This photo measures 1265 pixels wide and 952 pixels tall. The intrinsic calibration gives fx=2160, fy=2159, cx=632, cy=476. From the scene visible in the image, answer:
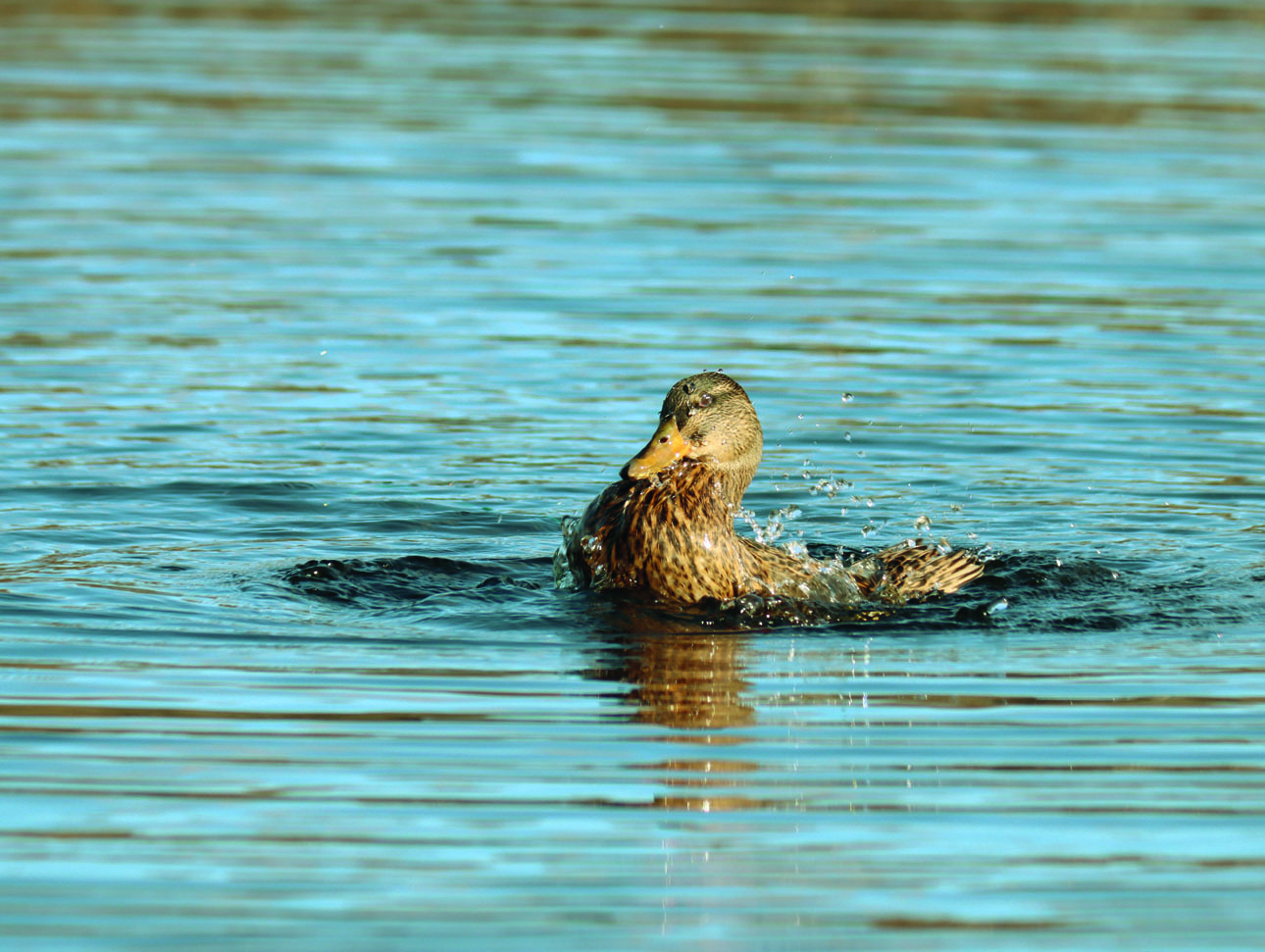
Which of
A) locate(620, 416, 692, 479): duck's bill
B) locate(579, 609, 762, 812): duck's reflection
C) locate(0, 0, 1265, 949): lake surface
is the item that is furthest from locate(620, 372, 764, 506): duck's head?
locate(579, 609, 762, 812): duck's reflection

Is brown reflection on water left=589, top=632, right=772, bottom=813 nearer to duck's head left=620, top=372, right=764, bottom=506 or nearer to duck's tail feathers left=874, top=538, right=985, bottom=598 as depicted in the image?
duck's head left=620, top=372, right=764, bottom=506

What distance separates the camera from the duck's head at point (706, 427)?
8.85 meters

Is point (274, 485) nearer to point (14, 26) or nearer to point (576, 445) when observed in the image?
point (576, 445)

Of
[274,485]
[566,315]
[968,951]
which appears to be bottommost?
[968,951]

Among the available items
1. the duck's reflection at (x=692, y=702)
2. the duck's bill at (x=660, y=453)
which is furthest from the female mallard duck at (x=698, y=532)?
the duck's reflection at (x=692, y=702)

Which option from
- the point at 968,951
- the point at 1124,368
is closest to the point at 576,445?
the point at 1124,368

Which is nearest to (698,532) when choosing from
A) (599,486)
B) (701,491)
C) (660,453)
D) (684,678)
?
(701,491)

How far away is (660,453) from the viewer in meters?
8.80

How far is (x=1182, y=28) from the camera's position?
28766mm

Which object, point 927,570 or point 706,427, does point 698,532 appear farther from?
point 927,570

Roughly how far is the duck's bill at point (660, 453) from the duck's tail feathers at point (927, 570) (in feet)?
3.58

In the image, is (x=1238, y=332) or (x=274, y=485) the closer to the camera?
(x=274, y=485)

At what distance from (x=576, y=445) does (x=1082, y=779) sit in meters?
5.56

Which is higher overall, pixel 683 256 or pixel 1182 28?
pixel 1182 28
